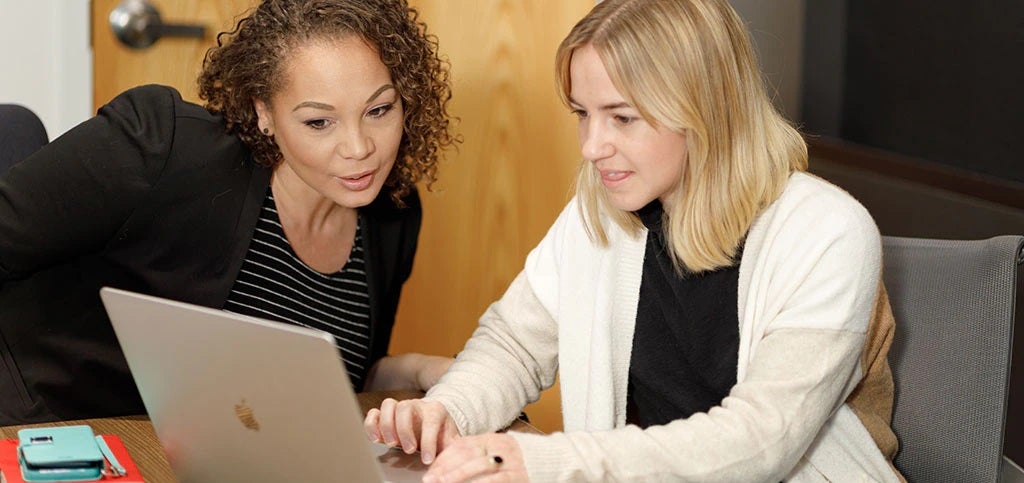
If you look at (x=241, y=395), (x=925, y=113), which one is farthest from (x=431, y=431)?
(x=925, y=113)

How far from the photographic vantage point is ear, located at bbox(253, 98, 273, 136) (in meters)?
1.73

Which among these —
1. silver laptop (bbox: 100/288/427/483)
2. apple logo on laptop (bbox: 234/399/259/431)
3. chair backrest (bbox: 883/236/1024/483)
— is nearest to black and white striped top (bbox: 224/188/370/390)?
silver laptop (bbox: 100/288/427/483)

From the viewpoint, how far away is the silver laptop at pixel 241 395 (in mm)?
954

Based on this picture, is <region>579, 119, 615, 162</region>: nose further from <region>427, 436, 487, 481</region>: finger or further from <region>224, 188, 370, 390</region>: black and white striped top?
<region>224, 188, 370, 390</region>: black and white striped top

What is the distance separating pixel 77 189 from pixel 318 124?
0.32 metres

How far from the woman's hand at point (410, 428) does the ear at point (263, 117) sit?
571 millimetres

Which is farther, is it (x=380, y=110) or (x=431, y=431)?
(x=380, y=110)

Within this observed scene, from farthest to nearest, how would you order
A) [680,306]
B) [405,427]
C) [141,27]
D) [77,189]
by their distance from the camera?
1. [141,27]
2. [77,189]
3. [680,306]
4. [405,427]

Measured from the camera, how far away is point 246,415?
3.45ft

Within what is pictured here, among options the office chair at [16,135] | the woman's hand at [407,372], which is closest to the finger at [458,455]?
the woman's hand at [407,372]

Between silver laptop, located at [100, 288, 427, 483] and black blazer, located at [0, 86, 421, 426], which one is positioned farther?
black blazer, located at [0, 86, 421, 426]

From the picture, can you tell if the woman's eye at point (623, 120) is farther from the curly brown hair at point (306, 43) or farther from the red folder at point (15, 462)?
the red folder at point (15, 462)

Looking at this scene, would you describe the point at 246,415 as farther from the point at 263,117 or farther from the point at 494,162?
the point at 494,162

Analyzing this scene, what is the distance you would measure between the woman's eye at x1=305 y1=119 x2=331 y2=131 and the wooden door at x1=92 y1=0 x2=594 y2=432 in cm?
62
